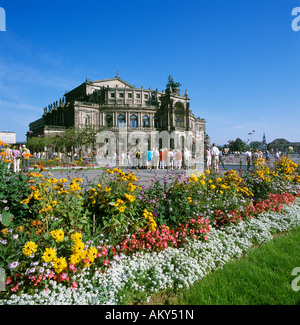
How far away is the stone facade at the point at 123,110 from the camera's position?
54.9 meters

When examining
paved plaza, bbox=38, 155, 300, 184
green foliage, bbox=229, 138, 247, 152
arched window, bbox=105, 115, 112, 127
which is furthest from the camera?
arched window, bbox=105, 115, 112, 127

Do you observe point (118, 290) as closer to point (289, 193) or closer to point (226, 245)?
point (226, 245)

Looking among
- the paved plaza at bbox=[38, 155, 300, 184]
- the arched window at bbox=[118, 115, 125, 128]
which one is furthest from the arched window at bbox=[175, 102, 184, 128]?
the paved plaza at bbox=[38, 155, 300, 184]

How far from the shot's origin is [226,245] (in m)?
3.82

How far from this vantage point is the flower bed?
8.00ft

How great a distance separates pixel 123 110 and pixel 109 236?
56.9 meters

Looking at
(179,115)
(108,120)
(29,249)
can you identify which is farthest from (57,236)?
(179,115)

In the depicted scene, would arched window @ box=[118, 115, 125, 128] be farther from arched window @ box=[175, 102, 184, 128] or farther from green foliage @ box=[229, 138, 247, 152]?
green foliage @ box=[229, 138, 247, 152]

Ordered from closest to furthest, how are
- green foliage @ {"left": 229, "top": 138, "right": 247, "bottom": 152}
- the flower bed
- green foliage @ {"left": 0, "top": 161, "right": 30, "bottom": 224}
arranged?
the flower bed → green foliage @ {"left": 0, "top": 161, "right": 30, "bottom": 224} → green foliage @ {"left": 229, "top": 138, "right": 247, "bottom": 152}

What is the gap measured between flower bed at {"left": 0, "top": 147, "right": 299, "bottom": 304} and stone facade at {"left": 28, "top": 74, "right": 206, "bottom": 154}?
169 ft

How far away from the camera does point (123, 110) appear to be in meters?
57.8

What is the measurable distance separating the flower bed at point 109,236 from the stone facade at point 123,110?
169 feet

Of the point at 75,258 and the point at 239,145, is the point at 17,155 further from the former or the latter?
the point at 239,145
